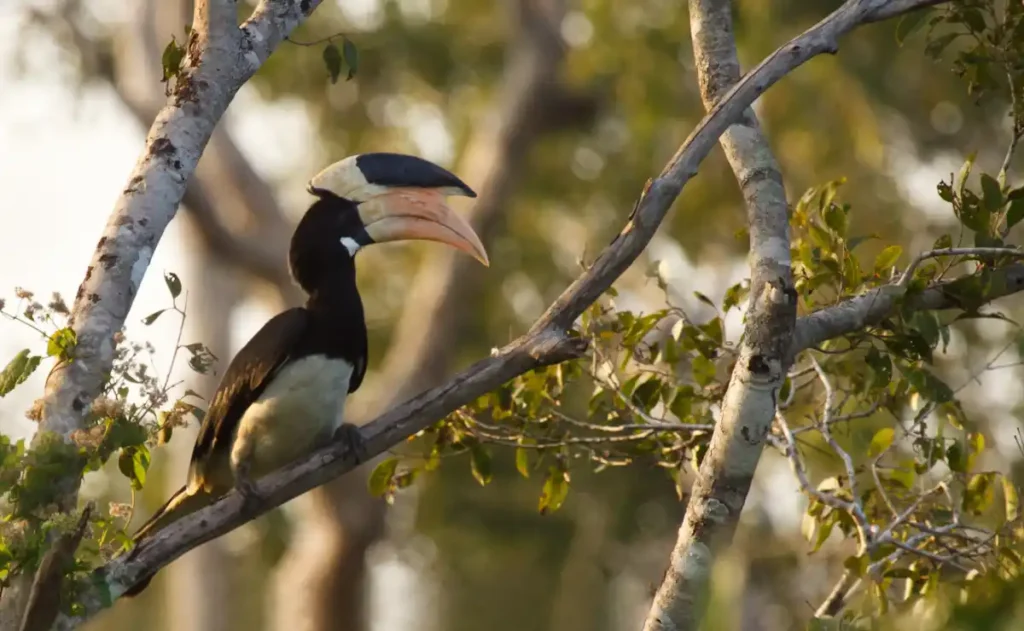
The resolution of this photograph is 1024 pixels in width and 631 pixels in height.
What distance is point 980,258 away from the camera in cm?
262

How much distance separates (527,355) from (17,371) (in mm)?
879

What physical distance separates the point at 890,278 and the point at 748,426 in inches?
22.6

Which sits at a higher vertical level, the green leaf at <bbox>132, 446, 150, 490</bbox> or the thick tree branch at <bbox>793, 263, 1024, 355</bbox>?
the green leaf at <bbox>132, 446, 150, 490</bbox>

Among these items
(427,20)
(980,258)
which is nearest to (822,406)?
(980,258)

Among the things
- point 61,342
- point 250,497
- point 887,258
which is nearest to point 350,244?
point 250,497

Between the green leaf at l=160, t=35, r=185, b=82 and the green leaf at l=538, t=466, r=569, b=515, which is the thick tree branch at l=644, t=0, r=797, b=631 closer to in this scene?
the green leaf at l=538, t=466, r=569, b=515

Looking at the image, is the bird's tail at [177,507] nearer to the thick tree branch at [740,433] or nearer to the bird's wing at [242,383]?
the bird's wing at [242,383]

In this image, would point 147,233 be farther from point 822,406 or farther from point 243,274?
point 243,274

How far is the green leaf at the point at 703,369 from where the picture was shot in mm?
3125

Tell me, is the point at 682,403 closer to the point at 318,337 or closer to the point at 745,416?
the point at 745,416

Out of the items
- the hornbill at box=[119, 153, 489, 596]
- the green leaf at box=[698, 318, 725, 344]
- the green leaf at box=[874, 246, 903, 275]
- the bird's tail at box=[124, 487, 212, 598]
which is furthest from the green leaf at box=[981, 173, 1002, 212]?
the bird's tail at box=[124, 487, 212, 598]

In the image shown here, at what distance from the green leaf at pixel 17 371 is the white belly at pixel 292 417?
3.19 ft

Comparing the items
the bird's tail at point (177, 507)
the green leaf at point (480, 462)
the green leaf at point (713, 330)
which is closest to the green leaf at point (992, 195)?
the green leaf at point (713, 330)

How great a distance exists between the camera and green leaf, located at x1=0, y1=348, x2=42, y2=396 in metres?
2.31
